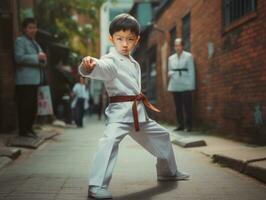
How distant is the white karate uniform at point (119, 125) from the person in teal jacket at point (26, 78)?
152 inches

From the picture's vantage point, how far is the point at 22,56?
8.08m

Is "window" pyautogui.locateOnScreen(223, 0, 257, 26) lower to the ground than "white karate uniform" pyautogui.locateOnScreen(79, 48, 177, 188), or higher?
higher

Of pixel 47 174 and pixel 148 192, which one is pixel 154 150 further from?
pixel 47 174

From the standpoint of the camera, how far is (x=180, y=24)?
13.3 m

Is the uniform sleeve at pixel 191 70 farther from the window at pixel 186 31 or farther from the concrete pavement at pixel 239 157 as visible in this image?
the concrete pavement at pixel 239 157

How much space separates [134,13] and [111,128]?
2227 cm

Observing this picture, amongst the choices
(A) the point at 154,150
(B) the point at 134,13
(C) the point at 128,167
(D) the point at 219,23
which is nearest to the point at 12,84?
(D) the point at 219,23

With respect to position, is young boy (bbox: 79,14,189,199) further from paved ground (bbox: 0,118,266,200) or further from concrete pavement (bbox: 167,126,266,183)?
concrete pavement (bbox: 167,126,266,183)

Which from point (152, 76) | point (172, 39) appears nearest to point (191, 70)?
point (172, 39)

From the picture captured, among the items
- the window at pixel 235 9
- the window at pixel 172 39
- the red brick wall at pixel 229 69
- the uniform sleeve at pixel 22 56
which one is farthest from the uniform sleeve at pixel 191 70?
the window at pixel 172 39

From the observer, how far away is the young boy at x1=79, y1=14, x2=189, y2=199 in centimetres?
405

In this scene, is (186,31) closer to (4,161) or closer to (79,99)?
(79,99)

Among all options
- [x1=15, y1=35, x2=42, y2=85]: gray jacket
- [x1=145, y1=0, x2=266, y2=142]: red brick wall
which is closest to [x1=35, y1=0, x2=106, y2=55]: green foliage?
[x1=145, y1=0, x2=266, y2=142]: red brick wall

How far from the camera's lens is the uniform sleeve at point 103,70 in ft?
13.2
